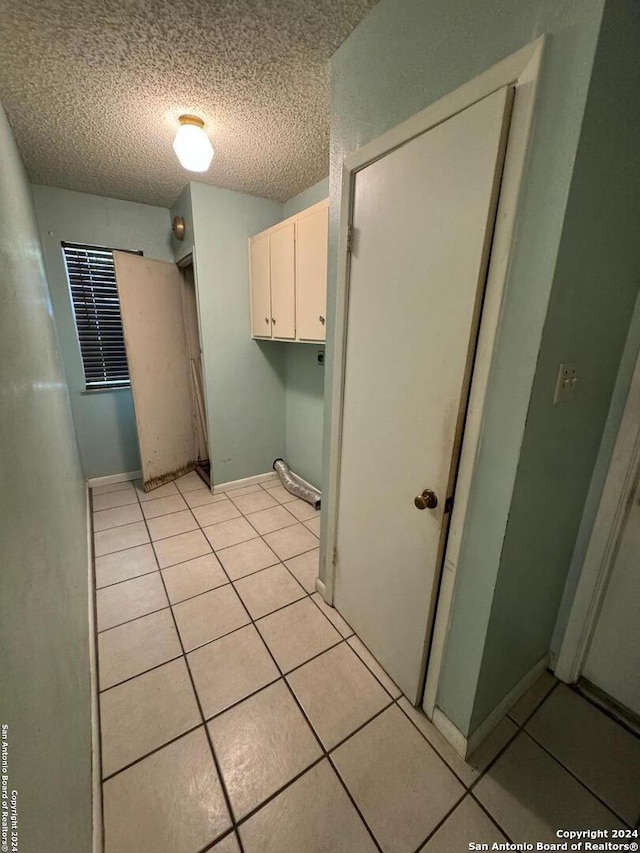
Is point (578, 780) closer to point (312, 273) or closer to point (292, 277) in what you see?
point (312, 273)

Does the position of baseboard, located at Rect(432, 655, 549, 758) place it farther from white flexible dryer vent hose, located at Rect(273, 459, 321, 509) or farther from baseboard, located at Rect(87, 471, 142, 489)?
baseboard, located at Rect(87, 471, 142, 489)

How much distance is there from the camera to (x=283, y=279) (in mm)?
2354

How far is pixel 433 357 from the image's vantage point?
101 centimetres

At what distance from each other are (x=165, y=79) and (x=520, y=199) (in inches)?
63.9

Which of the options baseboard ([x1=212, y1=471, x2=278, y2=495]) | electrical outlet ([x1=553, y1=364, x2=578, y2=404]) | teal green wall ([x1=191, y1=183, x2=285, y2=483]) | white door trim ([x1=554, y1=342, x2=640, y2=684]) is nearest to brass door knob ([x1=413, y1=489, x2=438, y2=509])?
electrical outlet ([x1=553, y1=364, x2=578, y2=404])

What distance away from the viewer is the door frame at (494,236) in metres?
0.74

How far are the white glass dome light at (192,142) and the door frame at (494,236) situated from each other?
94 cm

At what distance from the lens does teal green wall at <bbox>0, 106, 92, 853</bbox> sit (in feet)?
1.93

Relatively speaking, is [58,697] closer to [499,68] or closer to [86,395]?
[499,68]

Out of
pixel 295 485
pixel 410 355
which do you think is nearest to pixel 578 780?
pixel 410 355

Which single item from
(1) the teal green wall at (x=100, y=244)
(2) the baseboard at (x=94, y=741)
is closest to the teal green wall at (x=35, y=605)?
(2) the baseboard at (x=94, y=741)

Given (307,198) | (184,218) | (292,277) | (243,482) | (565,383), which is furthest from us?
(243,482)

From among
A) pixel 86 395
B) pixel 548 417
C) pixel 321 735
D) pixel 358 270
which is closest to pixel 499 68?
pixel 358 270

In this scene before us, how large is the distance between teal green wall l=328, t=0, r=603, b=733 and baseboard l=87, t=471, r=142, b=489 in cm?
306
